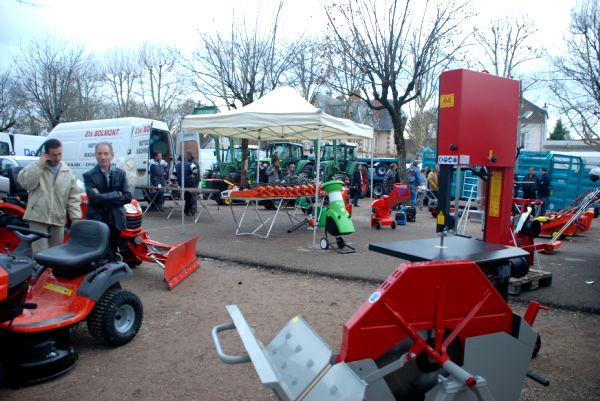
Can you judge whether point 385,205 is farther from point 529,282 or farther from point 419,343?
point 419,343

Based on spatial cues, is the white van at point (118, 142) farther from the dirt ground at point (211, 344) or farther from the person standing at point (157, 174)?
the dirt ground at point (211, 344)

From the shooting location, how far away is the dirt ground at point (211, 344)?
3154mm

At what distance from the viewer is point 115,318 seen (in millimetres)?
3869

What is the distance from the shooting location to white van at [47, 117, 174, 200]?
12625 mm

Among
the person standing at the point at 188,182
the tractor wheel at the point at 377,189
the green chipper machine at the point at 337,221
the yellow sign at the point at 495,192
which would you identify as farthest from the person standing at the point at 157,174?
the tractor wheel at the point at 377,189

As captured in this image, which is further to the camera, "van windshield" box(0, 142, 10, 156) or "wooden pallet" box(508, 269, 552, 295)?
"van windshield" box(0, 142, 10, 156)

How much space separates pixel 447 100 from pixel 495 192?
1538 millimetres

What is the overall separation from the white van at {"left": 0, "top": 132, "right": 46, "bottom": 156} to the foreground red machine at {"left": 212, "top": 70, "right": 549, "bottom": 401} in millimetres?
18670

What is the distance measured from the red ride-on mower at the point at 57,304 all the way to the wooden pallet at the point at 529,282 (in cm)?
425

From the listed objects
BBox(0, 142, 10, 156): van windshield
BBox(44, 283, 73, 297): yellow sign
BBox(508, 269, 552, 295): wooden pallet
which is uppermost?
BBox(0, 142, 10, 156): van windshield

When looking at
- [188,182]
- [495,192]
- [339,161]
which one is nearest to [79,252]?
[495,192]

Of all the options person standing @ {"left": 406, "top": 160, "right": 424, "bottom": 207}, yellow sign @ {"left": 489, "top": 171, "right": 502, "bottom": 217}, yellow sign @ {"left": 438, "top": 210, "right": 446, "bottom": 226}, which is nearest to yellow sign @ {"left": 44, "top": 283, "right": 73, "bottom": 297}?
yellow sign @ {"left": 438, "top": 210, "right": 446, "bottom": 226}

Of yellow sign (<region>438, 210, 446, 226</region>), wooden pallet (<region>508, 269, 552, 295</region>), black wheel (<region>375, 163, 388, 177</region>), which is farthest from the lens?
black wheel (<region>375, 163, 388, 177</region>)

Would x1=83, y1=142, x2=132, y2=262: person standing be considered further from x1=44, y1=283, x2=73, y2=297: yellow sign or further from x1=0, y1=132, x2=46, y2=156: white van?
x1=0, y1=132, x2=46, y2=156: white van
